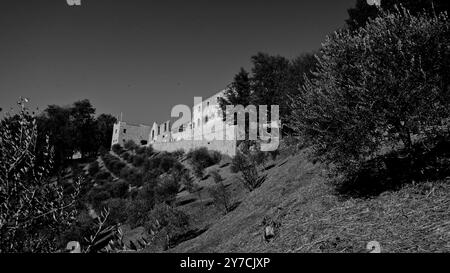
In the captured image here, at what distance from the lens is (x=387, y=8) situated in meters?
28.8

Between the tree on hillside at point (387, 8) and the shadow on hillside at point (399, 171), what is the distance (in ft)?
48.3

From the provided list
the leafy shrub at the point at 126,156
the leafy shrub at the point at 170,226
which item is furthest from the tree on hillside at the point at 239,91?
the leafy shrub at the point at 126,156

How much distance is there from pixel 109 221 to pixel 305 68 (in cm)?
3140

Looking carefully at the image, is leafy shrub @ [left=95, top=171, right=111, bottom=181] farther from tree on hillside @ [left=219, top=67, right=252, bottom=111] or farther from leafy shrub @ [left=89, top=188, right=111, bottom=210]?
tree on hillside @ [left=219, top=67, right=252, bottom=111]

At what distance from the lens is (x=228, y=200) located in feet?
65.9

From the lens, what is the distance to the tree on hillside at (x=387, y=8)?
2483cm

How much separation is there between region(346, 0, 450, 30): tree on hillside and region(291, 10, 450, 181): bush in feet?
48.3

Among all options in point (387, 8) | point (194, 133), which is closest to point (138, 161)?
point (194, 133)

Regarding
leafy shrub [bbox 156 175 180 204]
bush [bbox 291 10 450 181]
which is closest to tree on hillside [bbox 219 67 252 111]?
leafy shrub [bbox 156 175 180 204]

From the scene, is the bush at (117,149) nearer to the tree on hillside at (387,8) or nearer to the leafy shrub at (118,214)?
the leafy shrub at (118,214)

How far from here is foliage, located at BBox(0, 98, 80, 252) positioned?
439cm

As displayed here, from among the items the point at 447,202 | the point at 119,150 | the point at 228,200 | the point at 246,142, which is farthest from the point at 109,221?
the point at 119,150

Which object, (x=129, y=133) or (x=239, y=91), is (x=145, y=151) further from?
(x=239, y=91)
